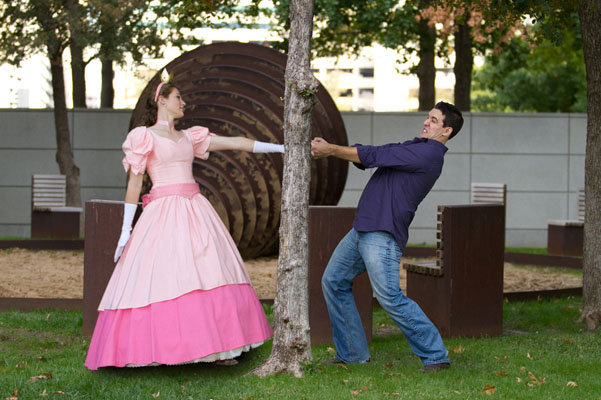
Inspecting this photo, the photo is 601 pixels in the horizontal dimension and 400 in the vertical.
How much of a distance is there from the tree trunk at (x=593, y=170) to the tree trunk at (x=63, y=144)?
930 cm

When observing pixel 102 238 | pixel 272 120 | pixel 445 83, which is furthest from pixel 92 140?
pixel 445 83

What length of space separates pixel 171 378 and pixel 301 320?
938 millimetres

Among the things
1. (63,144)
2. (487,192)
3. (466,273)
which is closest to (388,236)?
(466,273)

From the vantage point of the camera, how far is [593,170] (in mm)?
7945

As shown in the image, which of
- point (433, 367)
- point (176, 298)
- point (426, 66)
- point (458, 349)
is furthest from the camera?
point (426, 66)

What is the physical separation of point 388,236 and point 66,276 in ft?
18.5

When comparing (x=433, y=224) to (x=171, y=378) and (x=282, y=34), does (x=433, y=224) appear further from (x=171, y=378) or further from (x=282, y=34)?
(x=171, y=378)

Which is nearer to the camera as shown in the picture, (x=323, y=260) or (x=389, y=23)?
(x=323, y=260)

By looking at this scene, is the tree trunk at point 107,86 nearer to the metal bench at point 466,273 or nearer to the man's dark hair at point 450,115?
the metal bench at point 466,273

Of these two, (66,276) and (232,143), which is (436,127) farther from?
(66,276)

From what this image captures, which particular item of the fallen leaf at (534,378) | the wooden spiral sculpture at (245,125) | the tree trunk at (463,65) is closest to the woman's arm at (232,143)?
the fallen leaf at (534,378)

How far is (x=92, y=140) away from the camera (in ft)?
51.0

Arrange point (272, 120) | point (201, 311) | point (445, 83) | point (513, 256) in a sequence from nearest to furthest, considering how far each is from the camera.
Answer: point (201, 311) < point (272, 120) < point (513, 256) < point (445, 83)

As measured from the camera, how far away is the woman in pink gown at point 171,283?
5531 millimetres
